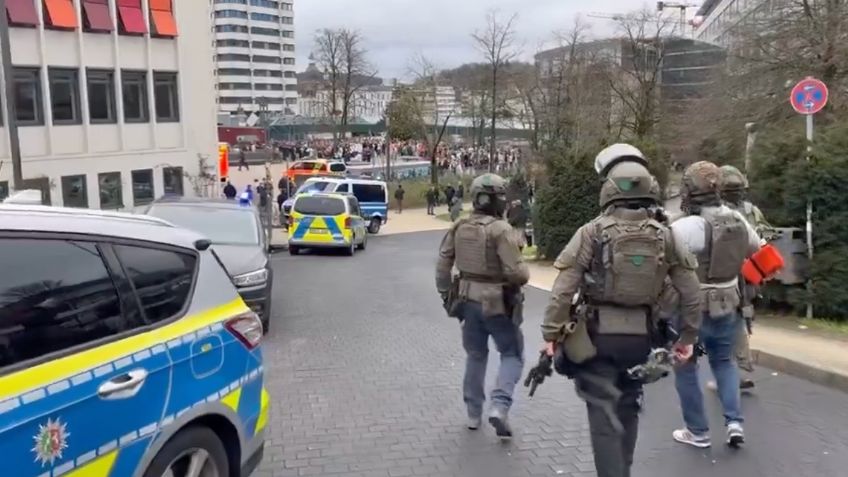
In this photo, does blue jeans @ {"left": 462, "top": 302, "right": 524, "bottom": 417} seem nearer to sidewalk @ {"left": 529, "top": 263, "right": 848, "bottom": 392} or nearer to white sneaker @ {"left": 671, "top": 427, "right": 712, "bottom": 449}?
white sneaker @ {"left": 671, "top": 427, "right": 712, "bottom": 449}

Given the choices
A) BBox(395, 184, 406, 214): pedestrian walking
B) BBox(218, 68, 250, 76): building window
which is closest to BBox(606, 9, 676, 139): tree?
BBox(395, 184, 406, 214): pedestrian walking

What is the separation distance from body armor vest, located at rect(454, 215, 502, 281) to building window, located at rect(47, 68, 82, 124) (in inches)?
1031

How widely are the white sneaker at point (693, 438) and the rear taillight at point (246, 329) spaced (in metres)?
2.87

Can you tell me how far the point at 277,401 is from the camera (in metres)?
6.22

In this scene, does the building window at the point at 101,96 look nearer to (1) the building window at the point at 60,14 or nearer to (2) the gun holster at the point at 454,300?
(1) the building window at the point at 60,14

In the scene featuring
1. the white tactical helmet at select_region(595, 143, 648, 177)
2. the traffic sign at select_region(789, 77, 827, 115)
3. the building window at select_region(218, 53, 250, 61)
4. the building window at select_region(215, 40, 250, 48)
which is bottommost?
the white tactical helmet at select_region(595, 143, 648, 177)

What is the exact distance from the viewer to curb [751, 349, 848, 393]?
644 cm

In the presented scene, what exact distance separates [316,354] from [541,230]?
1066cm

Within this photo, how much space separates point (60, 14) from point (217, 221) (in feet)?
69.2

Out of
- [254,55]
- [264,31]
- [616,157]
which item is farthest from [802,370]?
[264,31]

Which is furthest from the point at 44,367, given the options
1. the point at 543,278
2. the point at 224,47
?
the point at 224,47

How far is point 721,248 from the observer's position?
Result: 4953 millimetres

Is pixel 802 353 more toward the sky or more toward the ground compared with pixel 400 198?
more toward the sky

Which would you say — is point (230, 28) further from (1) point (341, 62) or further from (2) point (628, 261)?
(2) point (628, 261)
